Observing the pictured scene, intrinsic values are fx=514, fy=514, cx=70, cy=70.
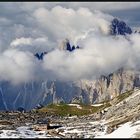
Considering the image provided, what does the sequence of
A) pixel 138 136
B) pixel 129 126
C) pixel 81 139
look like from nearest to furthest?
pixel 138 136 → pixel 81 139 → pixel 129 126

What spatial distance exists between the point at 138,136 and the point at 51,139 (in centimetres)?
4275

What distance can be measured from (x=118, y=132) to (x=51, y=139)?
24.9 metres

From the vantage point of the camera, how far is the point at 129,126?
198 metres

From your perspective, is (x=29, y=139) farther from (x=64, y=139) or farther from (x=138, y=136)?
(x=138, y=136)

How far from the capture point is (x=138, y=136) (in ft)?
521

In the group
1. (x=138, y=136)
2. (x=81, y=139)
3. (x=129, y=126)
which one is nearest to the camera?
(x=138, y=136)

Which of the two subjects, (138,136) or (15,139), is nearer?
(138,136)

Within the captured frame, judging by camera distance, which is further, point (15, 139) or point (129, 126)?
point (129, 126)

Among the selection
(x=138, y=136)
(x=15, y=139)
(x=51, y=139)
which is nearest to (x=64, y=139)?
(x=51, y=139)

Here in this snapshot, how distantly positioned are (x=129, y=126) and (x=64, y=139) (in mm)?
26341

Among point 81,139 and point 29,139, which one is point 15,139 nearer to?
point 29,139

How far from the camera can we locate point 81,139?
183125mm

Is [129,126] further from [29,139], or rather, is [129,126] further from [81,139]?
[29,139]

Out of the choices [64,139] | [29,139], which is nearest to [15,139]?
[29,139]
